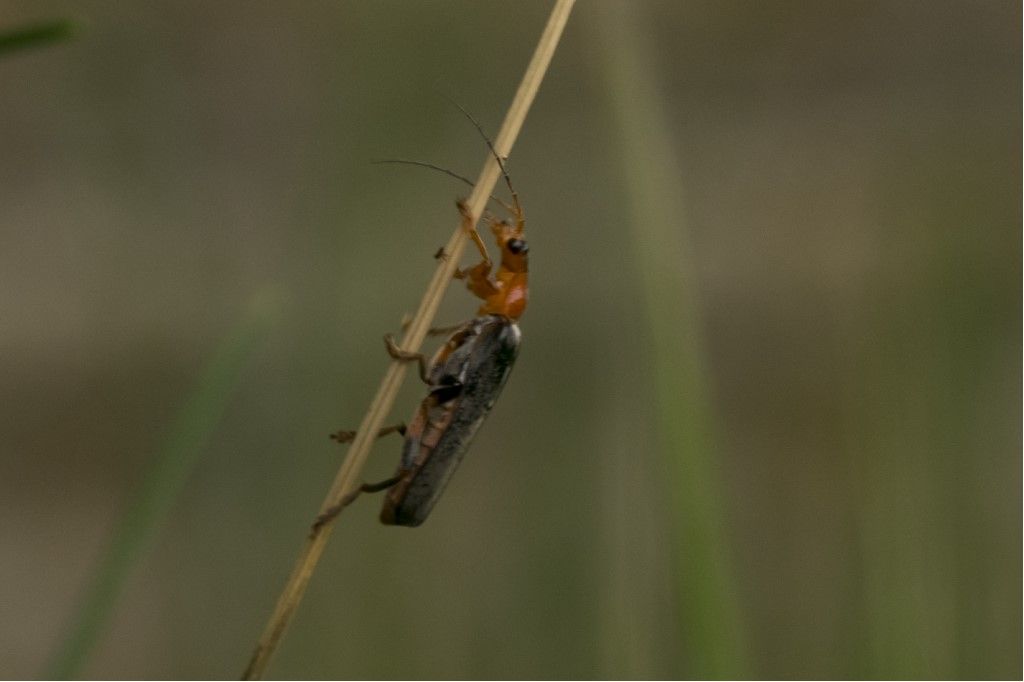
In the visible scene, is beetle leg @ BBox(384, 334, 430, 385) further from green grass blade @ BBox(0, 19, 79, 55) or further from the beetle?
green grass blade @ BBox(0, 19, 79, 55)

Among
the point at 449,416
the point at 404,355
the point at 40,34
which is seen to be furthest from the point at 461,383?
the point at 40,34

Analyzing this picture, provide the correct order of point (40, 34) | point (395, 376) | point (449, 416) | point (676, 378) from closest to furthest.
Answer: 1. point (40, 34)
2. point (676, 378)
3. point (395, 376)
4. point (449, 416)

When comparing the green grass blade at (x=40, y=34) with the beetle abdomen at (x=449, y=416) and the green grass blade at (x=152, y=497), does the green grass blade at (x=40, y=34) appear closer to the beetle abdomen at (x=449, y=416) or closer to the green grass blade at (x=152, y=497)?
the green grass blade at (x=152, y=497)

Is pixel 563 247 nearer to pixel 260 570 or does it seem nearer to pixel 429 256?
pixel 429 256

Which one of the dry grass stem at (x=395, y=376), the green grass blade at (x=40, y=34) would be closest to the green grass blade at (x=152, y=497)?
the dry grass stem at (x=395, y=376)

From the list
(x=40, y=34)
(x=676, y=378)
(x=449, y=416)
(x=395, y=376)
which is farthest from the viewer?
(x=449, y=416)

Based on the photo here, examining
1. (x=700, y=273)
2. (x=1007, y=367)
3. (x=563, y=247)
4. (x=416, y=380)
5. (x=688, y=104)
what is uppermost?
(x=688, y=104)

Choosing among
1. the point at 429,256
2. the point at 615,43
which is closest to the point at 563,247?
the point at 429,256

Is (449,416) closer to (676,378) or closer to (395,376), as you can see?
(395,376)
